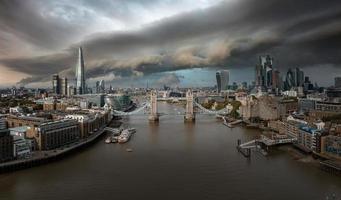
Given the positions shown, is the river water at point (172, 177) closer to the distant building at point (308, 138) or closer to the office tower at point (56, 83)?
the distant building at point (308, 138)

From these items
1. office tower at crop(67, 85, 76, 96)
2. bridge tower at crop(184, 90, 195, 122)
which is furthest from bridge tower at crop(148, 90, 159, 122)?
office tower at crop(67, 85, 76, 96)

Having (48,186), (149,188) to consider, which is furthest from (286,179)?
(48,186)

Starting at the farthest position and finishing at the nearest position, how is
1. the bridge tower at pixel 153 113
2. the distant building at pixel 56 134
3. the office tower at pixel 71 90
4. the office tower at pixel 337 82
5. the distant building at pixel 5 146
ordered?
the office tower at pixel 71 90, the office tower at pixel 337 82, the bridge tower at pixel 153 113, the distant building at pixel 56 134, the distant building at pixel 5 146

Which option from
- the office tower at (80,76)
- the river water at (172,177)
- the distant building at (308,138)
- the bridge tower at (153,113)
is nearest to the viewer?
the river water at (172,177)

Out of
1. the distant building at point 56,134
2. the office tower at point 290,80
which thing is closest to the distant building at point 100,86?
the office tower at point 290,80

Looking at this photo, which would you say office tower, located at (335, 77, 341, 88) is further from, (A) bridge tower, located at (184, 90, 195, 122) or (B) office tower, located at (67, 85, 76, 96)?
(B) office tower, located at (67, 85, 76, 96)

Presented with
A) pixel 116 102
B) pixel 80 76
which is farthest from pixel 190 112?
pixel 80 76
